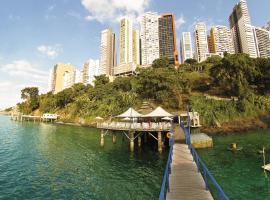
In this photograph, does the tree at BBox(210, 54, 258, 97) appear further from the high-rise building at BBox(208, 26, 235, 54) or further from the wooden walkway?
the high-rise building at BBox(208, 26, 235, 54)

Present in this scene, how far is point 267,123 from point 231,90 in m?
14.6

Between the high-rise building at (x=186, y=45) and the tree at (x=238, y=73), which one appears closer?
the tree at (x=238, y=73)

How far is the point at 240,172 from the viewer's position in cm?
1448

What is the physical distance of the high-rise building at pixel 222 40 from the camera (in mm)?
156500

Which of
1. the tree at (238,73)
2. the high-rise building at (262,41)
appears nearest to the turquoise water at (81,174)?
the tree at (238,73)

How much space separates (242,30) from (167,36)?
67.4m

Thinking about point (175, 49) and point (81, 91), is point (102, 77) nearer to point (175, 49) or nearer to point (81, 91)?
point (81, 91)

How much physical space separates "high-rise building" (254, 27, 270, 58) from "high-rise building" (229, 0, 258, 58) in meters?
7.18

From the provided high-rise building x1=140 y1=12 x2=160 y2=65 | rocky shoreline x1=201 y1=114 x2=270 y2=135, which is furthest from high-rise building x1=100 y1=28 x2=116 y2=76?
rocky shoreline x1=201 y1=114 x2=270 y2=135

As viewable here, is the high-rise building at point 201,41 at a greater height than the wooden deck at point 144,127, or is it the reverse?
the high-rise building at point 201,41

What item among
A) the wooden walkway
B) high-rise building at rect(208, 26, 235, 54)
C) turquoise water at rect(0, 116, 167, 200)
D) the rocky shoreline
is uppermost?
high-rise building at rect(208, 26, 235, 54)

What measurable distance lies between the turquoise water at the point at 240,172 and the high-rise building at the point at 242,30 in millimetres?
146684

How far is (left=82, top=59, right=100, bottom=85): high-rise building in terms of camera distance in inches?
7628

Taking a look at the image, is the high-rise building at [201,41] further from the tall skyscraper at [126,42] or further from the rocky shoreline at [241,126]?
the rocky shoreline at [241,126]
